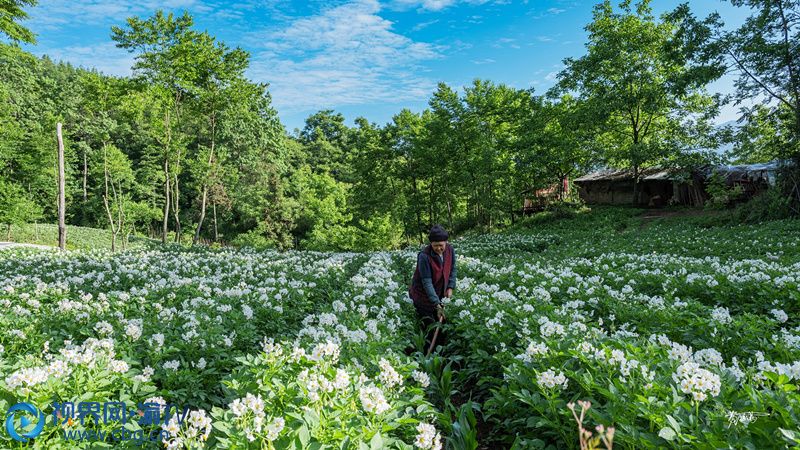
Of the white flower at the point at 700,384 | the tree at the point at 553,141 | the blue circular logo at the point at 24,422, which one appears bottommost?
the blue circular logo at the point at 24,422

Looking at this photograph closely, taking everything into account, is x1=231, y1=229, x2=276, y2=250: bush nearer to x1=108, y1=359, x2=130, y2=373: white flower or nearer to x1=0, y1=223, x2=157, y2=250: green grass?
x1=0, y1=223, x2=157, y2=250: green grass

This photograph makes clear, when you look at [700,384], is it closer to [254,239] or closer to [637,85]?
[637,85]

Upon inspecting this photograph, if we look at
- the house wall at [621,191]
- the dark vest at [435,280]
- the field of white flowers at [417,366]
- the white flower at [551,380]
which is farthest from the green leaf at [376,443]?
the house wall at [621,191]

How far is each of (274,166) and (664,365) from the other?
48.1 m

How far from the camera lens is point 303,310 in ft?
22.4

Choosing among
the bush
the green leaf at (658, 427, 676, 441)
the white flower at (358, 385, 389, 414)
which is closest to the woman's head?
the white flower at (358, 385, 389, 414)

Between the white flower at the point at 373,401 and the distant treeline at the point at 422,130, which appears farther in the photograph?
the distant treeline at the point at 422,130

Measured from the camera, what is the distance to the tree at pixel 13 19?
16.3 m

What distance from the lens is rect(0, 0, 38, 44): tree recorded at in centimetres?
1634

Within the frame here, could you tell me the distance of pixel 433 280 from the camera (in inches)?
241

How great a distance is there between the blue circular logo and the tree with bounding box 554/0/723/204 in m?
30.2

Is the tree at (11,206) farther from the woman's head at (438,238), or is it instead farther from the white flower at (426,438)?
the white flower at (426,438)

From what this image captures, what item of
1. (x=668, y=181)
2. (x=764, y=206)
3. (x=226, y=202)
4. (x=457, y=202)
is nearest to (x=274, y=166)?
(x=226, y=202)

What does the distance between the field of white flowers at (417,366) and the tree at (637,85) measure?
876 inches
